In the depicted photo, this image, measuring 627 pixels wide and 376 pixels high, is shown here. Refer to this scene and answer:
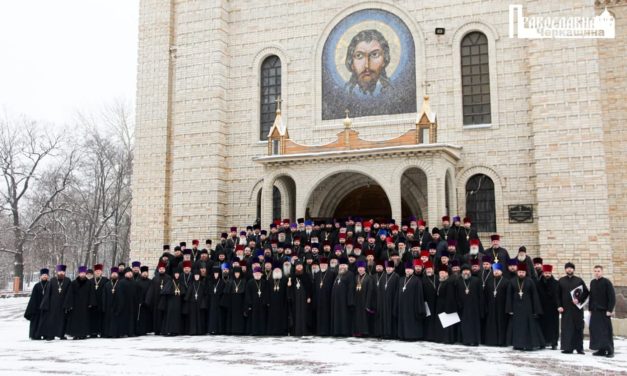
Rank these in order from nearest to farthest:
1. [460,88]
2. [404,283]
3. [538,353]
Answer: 1. [538,353]
2. [404,283]
3. [460,88]

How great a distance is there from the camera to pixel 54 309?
1232 cm

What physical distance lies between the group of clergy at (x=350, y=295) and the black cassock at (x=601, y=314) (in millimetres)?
17

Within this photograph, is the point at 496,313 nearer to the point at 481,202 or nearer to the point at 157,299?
the point at 481,202

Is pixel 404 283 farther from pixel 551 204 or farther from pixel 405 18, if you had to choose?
pixel 405 18

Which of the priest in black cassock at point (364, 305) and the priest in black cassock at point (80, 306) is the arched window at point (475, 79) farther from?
the priest in black cassock at point (80, 306)

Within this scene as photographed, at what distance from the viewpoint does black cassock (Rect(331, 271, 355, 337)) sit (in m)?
12.1

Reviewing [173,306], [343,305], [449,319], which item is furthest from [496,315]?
[173,306]

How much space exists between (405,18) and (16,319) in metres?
14.2

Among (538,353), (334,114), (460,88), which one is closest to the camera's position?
(538,353)

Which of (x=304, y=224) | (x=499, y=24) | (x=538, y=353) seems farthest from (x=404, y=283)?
(x=499, y=24)

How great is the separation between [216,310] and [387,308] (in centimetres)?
371

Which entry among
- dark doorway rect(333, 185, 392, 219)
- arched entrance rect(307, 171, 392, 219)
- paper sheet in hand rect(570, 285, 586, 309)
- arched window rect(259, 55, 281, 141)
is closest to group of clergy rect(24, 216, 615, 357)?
paper sheet in hand rect(570, 285, 586, 309)

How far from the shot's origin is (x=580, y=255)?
1511 cm

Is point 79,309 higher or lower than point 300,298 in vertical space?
→ lower
